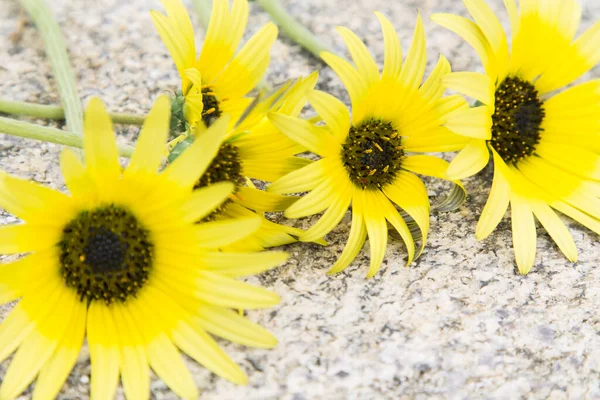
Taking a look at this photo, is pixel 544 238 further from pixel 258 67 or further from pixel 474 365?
pixel 258 67

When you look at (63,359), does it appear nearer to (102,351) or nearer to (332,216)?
(102,351)

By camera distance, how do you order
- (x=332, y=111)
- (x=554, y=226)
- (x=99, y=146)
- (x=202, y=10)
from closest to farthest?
1. (x=99, y=146)
2. (x=332, y=111)
3. (x=554, y=226)
4. (x=202, y=10)

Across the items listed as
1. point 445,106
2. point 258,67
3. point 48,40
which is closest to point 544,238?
point 445,106

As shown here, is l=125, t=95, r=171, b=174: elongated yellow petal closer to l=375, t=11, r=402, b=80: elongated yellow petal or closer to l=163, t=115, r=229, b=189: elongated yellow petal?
l=163, t=115, r=229, b=189: elongated yellow petal

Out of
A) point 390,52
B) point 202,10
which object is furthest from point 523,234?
point 202,10

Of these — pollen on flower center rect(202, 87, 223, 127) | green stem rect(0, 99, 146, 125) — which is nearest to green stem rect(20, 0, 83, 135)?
green stem rect(0, 99, 146, 125)
